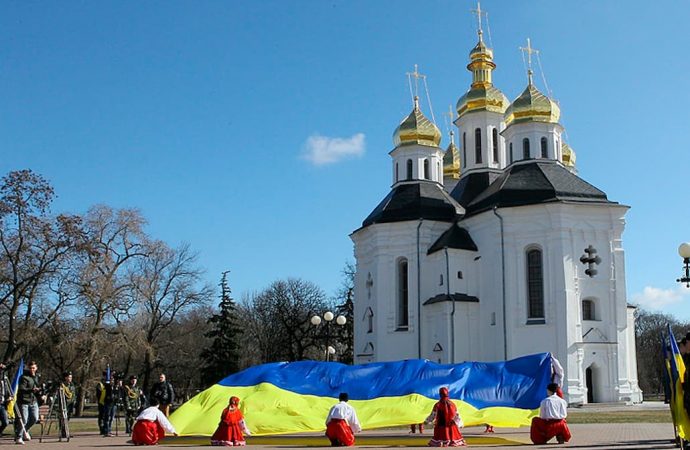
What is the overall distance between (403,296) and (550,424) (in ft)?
105

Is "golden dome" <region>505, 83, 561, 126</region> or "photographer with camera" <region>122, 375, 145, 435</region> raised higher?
"golden dome" <region>505, 83, 561, 126</region>

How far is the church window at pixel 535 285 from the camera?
140 ft

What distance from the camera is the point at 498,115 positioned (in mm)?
55562

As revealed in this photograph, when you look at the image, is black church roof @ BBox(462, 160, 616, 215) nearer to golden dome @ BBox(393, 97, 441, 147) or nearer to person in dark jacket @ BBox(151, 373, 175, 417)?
golden dome @ BBox(393, 97, 441, 147)

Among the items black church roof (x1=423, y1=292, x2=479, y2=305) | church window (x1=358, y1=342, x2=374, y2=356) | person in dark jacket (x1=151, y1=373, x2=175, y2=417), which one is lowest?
person in dark jacket (x1=151, y1=373, x2=175, y2=417)

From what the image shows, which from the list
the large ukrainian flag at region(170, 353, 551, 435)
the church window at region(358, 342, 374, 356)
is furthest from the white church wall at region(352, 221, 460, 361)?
the large ukrainian flag at region(170, 353, 551, 435)

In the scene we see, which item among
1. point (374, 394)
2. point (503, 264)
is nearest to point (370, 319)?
point (503, 264)

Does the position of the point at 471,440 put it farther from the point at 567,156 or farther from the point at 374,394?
the point at 567,156

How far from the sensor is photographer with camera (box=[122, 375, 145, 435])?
24.3 m

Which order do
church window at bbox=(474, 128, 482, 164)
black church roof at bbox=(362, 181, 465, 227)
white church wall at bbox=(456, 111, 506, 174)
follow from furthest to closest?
1. church window at bbox=(474, 128, 482, 164)
2. white church wall at bbox=(456, 111, 506, 174)
3. black church roof at bbox=(362, 181, 465, 227)

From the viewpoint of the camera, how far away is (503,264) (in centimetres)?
4359

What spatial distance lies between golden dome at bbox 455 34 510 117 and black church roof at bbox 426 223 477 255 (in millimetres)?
11349

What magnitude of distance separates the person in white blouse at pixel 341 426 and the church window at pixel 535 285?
26500mm

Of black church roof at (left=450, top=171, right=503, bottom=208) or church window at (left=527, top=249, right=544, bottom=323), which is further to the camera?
black church roof at (left=450, top=171, right=503, bottom=208)
